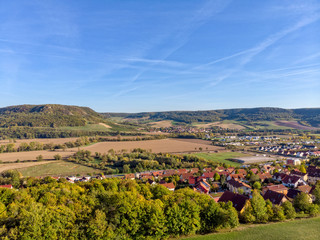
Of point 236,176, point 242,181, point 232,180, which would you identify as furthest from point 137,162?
point 242,181

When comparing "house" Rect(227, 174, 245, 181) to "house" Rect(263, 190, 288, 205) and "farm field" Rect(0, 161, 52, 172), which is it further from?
"farm field" Rect(0, 161, 52, 172)

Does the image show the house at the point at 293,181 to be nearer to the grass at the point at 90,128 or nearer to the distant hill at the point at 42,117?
the grass at the point at 90,128

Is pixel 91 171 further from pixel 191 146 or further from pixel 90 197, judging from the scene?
pixel 191 146

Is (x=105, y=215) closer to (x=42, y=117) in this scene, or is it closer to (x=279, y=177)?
(x=279, y=177)

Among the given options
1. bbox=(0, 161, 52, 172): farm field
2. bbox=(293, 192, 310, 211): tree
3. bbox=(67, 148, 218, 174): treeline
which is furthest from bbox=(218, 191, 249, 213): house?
bbox=(0, 161, 52, 172): farm field

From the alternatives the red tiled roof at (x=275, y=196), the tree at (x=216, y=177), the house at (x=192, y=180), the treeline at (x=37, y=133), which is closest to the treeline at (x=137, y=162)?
the tree at (x=216, y=177)
